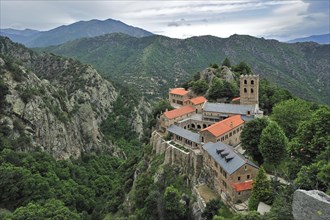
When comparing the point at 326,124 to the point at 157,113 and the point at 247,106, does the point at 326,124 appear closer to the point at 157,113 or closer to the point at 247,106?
the point at 247,106

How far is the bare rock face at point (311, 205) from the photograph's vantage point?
2480 cm

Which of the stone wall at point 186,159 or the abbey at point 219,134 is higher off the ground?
the abbey at point 219,134

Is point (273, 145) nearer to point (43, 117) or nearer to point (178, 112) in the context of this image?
point (178, 112)

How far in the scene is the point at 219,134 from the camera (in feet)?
213

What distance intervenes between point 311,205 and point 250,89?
61.7 metres

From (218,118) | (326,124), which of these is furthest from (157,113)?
(326,124)

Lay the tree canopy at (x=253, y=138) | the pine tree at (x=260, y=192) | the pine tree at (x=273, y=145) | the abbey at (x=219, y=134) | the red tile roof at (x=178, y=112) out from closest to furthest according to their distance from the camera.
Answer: the pine tree at (x=260, y=192) < the abbey at (x=219, y=134) < the pine tree at (x=273, y=145) < the tree canopy at (x=253, y=138) < the red tile roof at (x=178, y=112)

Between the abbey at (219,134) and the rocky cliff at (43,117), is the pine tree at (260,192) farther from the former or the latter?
the rocky cliff at (43,117)

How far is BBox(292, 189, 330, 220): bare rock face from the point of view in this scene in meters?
24.8

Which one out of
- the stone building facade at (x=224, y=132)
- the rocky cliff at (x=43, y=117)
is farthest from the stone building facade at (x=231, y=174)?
the rocky cliff at (x=43, y=117)

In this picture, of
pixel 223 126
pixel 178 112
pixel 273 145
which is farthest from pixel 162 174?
pixel 273 145

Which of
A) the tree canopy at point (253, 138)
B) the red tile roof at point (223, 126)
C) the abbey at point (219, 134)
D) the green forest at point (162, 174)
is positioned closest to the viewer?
the green forest at point (162, 174)

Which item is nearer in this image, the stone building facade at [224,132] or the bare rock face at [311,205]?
the bare rock face at [311,205]

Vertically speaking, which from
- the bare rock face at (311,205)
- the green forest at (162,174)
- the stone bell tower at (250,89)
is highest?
the stone bell tower at (250,89)
